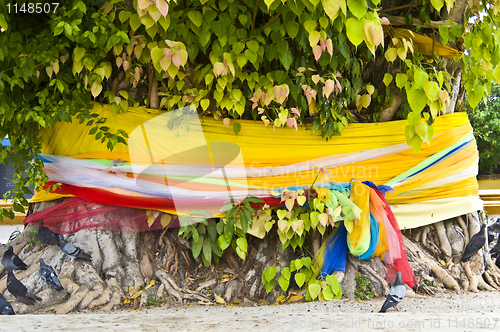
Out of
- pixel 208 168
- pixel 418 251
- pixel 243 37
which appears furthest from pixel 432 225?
pixel 243 37

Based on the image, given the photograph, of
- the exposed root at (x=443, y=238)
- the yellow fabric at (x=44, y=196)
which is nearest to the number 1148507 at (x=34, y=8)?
the yellow fabric at (x=44, y=196)

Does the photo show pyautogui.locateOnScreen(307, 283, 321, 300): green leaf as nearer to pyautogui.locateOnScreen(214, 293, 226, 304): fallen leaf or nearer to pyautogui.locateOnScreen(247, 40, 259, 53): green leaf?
pyautogui.locateOnScreen(214, 293, 226, 304): fallen leaf

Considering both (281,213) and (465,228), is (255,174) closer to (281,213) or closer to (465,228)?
(281,213)

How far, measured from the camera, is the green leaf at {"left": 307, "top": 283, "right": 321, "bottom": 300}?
2768 millimetres

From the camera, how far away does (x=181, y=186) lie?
3.00 m

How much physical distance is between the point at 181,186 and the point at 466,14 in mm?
2659

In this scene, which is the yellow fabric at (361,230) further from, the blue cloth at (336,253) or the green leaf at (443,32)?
the green leaf at (443,32)

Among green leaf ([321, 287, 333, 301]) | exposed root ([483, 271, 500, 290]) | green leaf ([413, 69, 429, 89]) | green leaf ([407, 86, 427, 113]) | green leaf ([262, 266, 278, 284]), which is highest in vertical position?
green leaf ([413, 69, 429, 89])

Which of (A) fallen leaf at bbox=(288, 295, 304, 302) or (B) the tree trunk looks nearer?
(B) the tree trunk

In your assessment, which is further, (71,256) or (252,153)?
(252,153)

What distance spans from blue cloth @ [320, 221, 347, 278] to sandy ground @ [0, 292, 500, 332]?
10.0 inches

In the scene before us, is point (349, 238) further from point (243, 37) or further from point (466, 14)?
point (466, 14)

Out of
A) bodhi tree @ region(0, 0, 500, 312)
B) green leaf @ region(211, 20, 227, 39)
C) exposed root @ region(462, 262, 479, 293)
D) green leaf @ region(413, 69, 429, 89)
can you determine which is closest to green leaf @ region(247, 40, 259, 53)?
bodhi tree @ region(0, 0, 500, 312)

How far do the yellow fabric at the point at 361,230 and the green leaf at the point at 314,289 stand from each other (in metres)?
0.36
